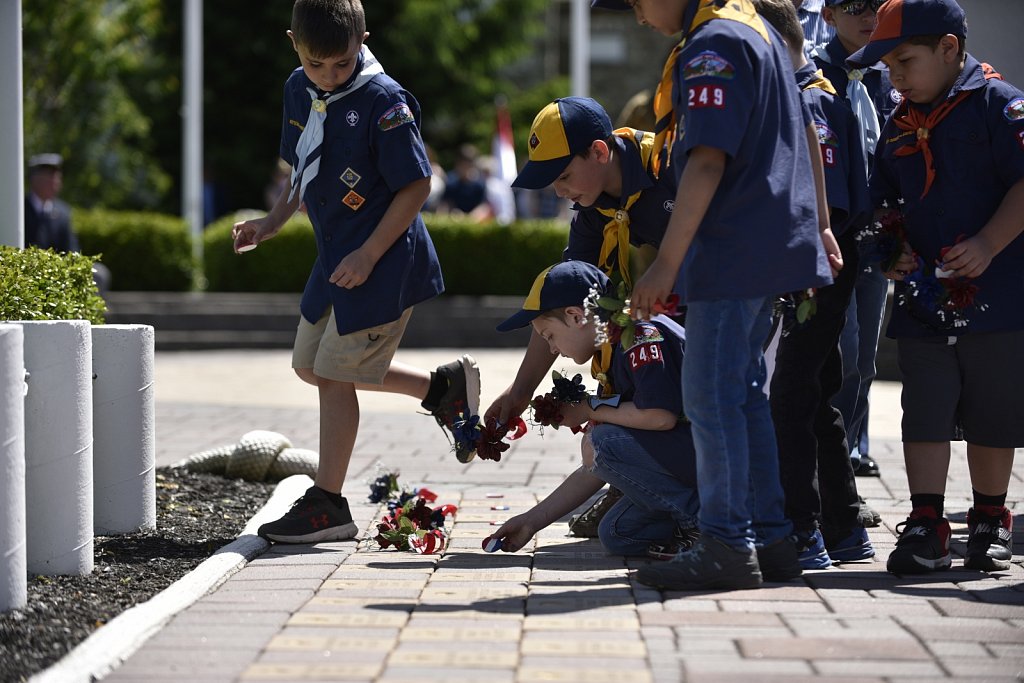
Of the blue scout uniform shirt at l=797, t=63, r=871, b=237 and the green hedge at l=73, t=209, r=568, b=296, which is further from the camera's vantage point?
the green hedge at l=73, t=209, r=568, b=296

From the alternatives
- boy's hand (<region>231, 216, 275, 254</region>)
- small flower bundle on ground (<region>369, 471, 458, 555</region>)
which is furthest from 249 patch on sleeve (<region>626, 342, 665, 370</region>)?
boy's hand (<region>231, 216, 275, 254</region>)

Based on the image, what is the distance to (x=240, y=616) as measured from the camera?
11.6 ft

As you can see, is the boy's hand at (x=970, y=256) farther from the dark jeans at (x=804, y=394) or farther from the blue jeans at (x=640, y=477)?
the blue jeans at (x=640, y=477)

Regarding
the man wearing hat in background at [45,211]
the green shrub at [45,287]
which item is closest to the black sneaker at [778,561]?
the green shrub at [45,287]

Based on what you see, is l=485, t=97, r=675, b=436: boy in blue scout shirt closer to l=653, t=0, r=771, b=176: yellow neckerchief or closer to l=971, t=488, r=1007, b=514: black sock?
l=653, t=0, r=771, b=176: yellow neckerchief

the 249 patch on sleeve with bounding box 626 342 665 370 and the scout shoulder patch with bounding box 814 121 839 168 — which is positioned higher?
the scout shoulder patch with bounding box 814 121 839 168

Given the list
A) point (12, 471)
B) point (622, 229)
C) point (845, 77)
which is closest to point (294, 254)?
point (845, 77)

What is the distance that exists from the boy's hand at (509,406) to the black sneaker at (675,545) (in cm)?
59

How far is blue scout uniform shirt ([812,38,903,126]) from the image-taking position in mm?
4922

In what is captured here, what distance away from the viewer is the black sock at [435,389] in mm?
5191

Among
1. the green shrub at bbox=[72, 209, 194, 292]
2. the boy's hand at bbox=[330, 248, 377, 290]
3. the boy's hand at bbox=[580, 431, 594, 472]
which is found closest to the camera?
the boy's hand at bbox=[580, 431, 594, 472]

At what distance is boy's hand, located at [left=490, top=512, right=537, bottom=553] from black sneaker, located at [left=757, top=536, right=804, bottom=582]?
75 centimetres

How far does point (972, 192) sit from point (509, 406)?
1550 mm

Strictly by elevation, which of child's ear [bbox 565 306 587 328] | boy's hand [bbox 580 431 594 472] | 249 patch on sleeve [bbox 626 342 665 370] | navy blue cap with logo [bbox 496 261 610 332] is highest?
navy blue cap with logo [bbox 496 261 610 332]
